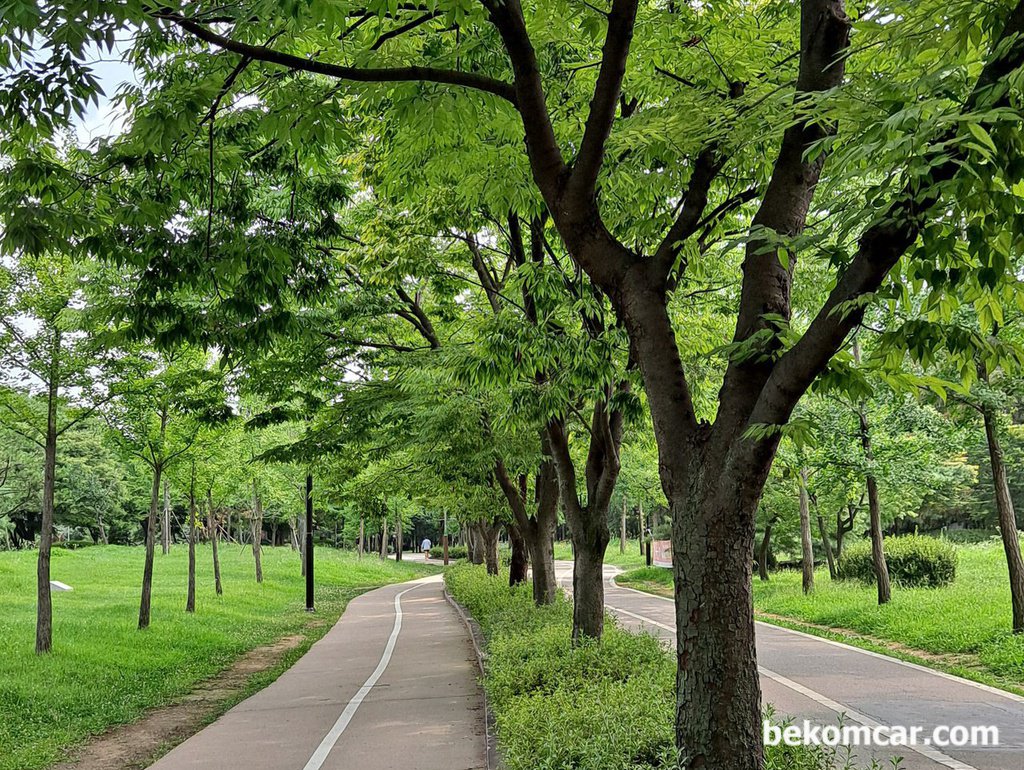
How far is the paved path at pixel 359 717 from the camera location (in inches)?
303

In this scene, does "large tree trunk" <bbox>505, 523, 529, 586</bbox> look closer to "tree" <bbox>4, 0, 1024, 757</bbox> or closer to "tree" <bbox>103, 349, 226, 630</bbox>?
"tree" <bbox>103, 349, 226, 630</bbox>

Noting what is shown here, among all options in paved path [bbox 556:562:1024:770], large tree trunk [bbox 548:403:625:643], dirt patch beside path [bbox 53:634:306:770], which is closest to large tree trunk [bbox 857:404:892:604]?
paved path [bbox 556:562:1024:770]

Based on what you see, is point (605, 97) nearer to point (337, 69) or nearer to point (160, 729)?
point (337, 69)

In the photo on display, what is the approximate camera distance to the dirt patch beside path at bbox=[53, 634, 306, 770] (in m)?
8.14

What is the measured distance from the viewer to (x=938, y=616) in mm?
14711

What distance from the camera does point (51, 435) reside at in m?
12.8

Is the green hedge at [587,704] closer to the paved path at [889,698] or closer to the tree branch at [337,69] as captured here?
the paved path at [889,698]

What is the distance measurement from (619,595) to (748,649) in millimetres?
24917

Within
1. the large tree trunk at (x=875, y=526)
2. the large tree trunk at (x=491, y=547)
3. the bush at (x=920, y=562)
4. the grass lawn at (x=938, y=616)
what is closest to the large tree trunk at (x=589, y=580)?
the grass lawn at (x=938, y=616)

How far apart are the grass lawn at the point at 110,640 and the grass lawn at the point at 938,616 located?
1231 cm

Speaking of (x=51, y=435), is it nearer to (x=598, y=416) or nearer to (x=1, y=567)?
(x=598, y=416)

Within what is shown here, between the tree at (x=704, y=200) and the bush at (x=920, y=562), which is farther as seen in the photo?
the bush at (x=920, y=562)

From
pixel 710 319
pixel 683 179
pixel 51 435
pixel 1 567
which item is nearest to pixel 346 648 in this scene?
pixel 51 435

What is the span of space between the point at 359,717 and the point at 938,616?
37.4ft
